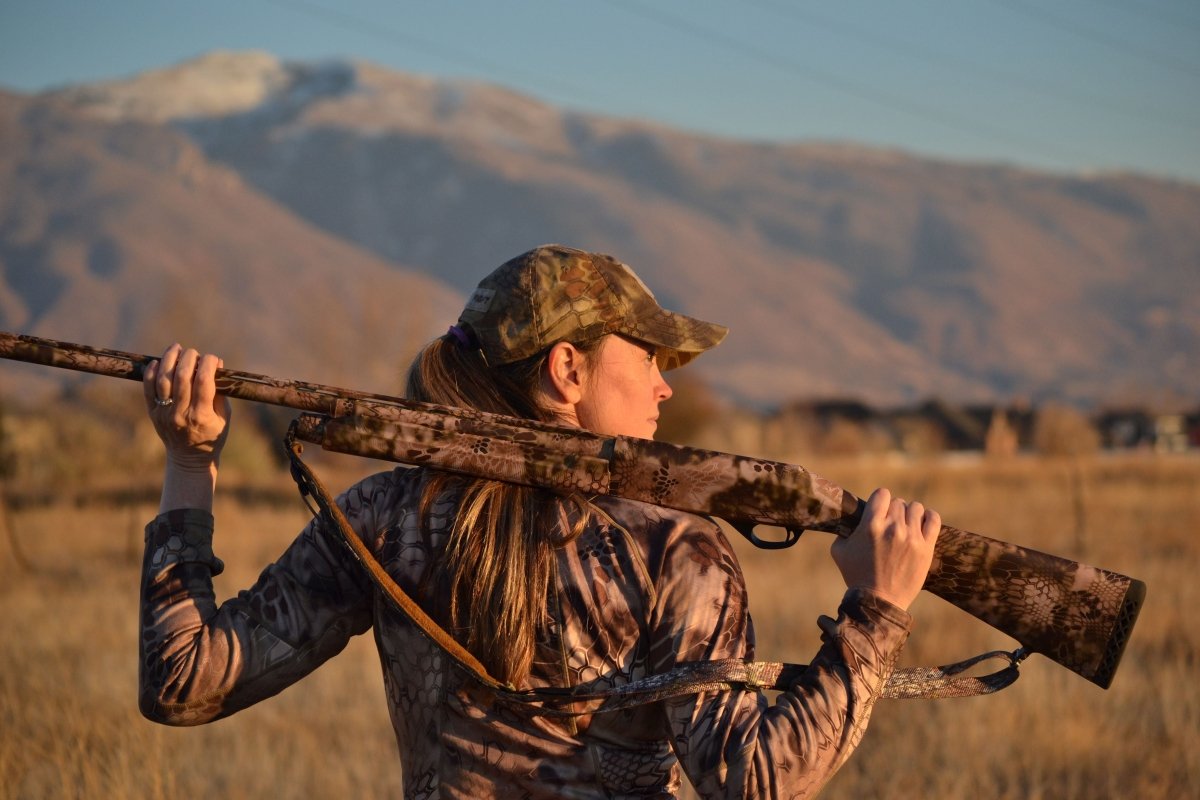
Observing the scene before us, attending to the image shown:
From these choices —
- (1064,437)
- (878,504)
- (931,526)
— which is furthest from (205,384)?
(1064,437)

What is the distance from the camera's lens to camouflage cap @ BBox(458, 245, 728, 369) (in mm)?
2553

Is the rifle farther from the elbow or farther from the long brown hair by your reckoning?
the elbow

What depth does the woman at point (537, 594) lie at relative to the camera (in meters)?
2.30

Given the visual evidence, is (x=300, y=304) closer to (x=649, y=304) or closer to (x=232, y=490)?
(x=232, y=490)

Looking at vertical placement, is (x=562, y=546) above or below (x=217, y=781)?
above

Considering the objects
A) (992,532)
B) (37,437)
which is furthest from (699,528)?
(37,437)

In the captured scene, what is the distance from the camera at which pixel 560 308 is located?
2.55 meters

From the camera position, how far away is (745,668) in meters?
2.27

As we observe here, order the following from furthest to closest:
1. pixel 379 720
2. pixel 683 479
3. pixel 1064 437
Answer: pixel 1064 437 < pixel 379 720 < pixel 683 479

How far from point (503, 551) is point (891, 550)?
713 millimetres

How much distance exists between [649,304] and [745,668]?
77cm

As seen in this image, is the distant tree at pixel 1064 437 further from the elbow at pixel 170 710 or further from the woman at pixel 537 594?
the elbow at pixel 170 710

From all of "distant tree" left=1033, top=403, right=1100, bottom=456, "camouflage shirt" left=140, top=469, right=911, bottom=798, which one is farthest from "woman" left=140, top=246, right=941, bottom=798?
"distant tree" left=1033, top=403, right=1100, bottom=456

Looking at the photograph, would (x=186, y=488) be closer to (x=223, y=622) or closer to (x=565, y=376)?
(x=223, y=622)
